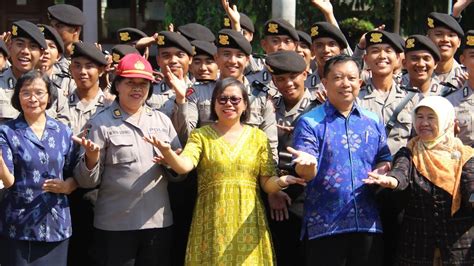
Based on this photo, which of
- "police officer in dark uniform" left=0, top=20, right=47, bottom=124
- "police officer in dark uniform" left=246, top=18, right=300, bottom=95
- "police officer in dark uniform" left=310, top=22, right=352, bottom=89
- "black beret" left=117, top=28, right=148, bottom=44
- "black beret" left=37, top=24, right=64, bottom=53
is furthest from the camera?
"black beret" left=117, top=28, right=148, bottom=44

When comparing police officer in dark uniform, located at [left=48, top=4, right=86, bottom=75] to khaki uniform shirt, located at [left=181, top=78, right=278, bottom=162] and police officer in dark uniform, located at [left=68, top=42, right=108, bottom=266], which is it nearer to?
police officer in dark uniform, located at [left=68, top=42, right=108, bottom=266]

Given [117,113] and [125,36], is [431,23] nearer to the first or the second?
[125,36]

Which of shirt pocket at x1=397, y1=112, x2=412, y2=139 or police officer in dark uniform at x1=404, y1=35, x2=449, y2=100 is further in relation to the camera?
police officer in dark uniform at x1=404, y1=35, x2=449, y2=100

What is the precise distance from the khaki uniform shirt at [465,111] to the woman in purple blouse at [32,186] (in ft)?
8.26

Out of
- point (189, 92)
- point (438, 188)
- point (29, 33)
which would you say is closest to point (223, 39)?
point (189, 92)

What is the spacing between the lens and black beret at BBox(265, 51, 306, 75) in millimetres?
5109

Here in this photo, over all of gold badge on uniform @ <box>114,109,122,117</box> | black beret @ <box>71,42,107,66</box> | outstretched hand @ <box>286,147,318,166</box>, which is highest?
black beret @ <box>71,42,107,66</box>

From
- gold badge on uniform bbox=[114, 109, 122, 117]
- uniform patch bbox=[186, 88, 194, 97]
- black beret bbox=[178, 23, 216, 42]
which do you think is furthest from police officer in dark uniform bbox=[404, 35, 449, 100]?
gold badge on uniform bbox=[114, 109, 122, 117]

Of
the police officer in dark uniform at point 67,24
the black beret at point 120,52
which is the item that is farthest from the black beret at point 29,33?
the police officer in dark uniform at point 67,24

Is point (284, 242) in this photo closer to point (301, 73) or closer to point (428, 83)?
point (301, 73)

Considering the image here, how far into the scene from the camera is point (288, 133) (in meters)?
4.97

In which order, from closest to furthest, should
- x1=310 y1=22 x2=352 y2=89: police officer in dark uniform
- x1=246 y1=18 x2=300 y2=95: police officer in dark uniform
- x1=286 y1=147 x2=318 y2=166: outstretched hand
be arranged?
x1=286 y1=147 x2=318 y2=166: outstretched hand, x1=310 y1=22 x2=352 y2=89: police officer in dark uniform, x1=246 y1=18 x2=300 y2=95: police officer in dark uniform

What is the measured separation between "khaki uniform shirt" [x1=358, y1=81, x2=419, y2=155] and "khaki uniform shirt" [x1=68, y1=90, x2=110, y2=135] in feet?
5.83

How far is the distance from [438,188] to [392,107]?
108cm
